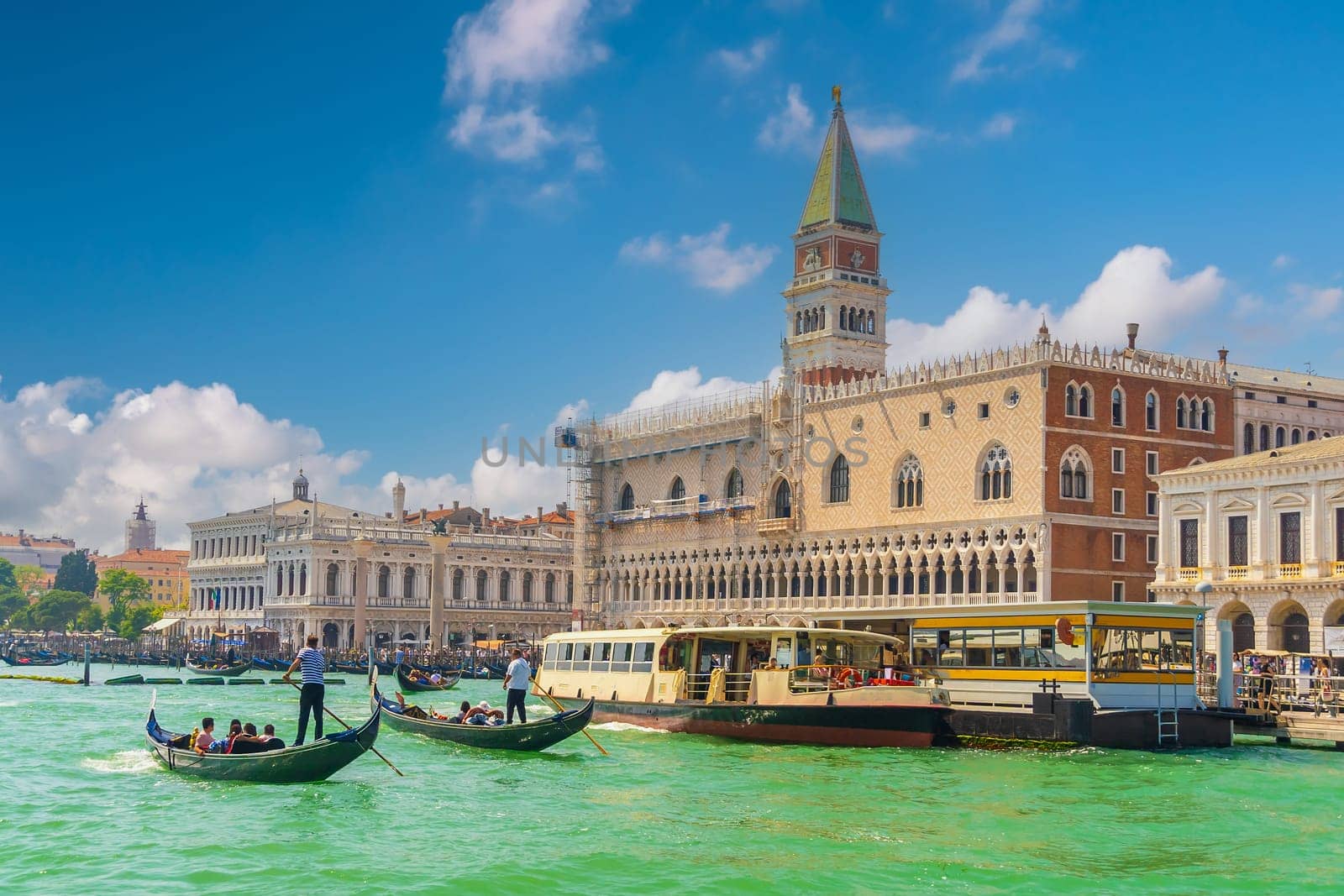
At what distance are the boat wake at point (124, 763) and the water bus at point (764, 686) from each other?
950cm

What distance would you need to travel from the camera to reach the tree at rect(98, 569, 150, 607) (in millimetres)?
114500

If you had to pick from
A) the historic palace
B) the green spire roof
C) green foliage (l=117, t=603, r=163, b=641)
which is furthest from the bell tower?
green foliage (l=117, t=603, r=163, b=641)

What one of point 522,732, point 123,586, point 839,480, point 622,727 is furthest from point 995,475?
point 123,586

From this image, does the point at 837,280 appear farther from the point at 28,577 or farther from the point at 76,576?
the point at 28,577

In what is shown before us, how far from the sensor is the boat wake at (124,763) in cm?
2505

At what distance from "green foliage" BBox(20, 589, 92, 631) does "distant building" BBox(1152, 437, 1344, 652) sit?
318ft

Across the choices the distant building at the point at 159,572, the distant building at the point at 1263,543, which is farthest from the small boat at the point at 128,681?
the distant building at the point at 159,572

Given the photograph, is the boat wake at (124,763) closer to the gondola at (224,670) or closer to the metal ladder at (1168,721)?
the metal ladder at (1168,721)

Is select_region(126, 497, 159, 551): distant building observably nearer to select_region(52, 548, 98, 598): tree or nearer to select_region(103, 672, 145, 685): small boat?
select_region(52, 548, 98, 598): tree

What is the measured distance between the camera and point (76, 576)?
420 ft

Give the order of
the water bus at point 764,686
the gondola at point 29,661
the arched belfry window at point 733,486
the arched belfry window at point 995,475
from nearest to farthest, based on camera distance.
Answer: the water bus at point 764,686 → the arched belfry window at point 995,475 → the arched belfry window at point 733,486 → the gondola at point 29,661

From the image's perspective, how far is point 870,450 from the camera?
51.0m

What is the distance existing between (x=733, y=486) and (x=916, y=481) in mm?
10949

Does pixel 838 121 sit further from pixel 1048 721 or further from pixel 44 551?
pixel 44 551
